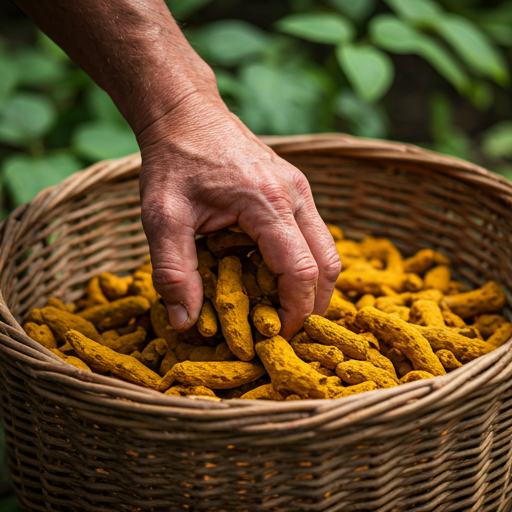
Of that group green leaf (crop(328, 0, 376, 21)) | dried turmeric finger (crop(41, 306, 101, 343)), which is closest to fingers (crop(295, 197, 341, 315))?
dried turmeric finger (crop(41, 306, 101, 343))

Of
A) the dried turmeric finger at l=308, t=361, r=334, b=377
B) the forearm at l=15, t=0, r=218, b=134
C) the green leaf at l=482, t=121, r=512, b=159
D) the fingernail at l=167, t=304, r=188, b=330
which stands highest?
the forearm at l=15, t=0, r=218, b=134

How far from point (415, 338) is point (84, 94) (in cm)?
162

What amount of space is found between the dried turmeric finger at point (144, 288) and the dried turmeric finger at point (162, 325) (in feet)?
0.17

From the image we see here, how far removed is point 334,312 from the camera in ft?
3.08

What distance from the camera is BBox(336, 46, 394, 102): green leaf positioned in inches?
62.2

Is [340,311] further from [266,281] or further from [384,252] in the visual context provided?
[384,252]

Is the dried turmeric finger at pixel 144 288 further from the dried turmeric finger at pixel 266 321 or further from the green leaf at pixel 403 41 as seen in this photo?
the green leaf at pixel 403 41

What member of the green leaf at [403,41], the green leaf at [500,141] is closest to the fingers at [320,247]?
the green leaf at [403,41]

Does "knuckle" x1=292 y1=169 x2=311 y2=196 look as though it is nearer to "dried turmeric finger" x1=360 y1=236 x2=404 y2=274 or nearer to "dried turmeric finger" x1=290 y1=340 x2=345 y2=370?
"dried turmeric finger" x1=290 y1=340 x2=345 y2=370

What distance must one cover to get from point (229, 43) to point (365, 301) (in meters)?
1.29

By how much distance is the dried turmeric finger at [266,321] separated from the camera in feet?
2.57

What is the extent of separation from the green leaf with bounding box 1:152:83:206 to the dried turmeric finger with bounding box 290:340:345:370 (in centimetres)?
99

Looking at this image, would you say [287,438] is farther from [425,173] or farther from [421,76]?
[421,76]

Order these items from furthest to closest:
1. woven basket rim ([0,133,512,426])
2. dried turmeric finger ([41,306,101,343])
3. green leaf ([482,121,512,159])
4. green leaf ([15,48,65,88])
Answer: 1. green leaf ([482,121,512,159])
2. green leaf ([15,48,65,88])
3. dried turmeric finger ([41,306,101,343])
4. woven basket rim ([0,133,512,426])
